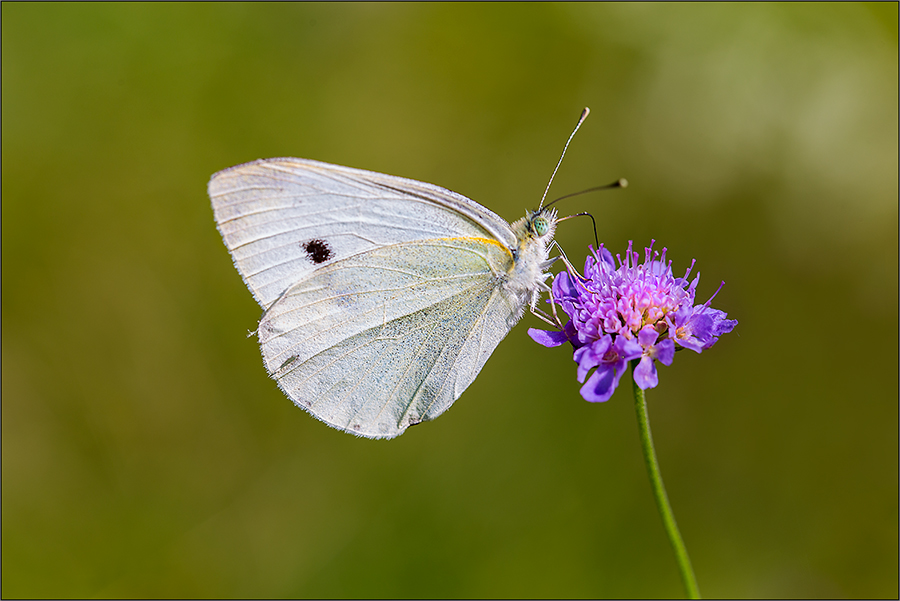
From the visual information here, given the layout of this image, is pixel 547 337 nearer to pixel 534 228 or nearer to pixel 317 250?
pixel 534 228

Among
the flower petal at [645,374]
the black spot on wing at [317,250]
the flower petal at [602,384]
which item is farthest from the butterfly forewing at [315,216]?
the flower petal at [645,374]

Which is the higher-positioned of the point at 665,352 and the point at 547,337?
the point at 547,337

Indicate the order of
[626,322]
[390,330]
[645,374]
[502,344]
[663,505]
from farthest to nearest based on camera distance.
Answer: [502,344], [390,330], [626,322], [645,374], [663,505]

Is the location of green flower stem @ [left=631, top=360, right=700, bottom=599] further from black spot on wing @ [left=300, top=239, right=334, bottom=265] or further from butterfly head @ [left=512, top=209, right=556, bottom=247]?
black spot on wing @ [left=300, top=239, right=334, bottom=265]

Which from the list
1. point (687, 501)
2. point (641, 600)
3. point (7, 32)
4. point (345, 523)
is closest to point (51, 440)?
point (345, 523)

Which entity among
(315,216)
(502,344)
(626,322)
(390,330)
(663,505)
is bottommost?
(663,505)

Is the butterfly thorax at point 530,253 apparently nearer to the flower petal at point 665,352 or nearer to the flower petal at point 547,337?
the flower petal at point 547,337

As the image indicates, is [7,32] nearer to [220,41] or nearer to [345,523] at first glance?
[220,41]

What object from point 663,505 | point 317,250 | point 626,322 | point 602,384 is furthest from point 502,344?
point 663,505
